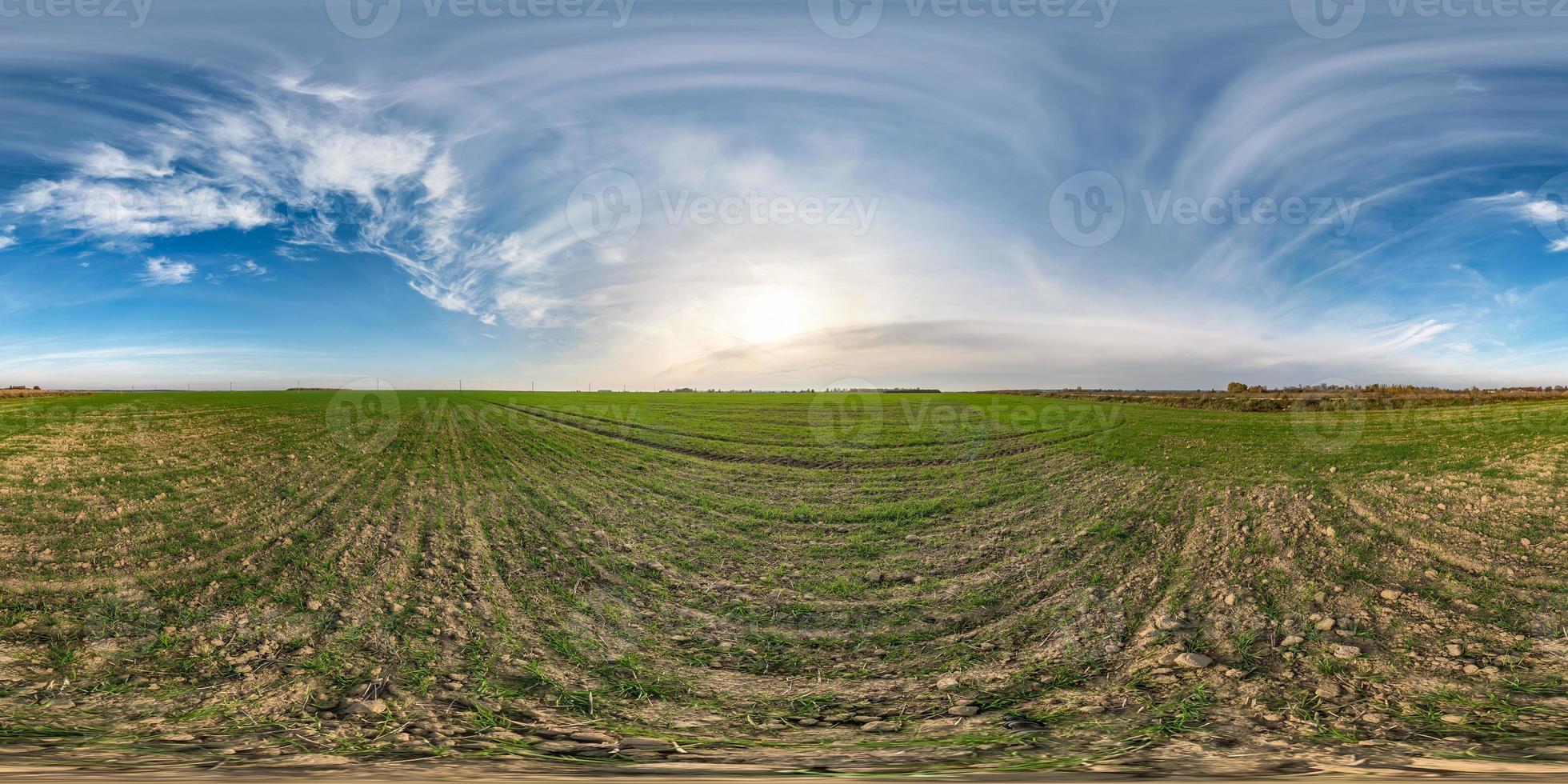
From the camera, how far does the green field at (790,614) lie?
3.61 meters

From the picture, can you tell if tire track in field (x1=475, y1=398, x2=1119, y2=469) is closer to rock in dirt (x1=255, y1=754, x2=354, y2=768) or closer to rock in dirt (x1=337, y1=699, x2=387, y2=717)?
rock in dirt (x1=337, y1=699, x2=387, y2=717)

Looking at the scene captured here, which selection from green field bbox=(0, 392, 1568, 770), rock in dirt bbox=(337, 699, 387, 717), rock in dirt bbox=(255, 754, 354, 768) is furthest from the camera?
rock in dirt bbox=(337, 699, 387, 717)

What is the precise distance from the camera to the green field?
361 centimetres

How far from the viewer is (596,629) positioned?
5.39 metres

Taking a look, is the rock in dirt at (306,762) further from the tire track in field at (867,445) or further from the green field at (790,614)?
the tire track in field at (867,445)

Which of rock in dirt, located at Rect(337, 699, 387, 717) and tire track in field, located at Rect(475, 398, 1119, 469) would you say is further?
tire track in field, located at Rect(475, 398, 1119, 469)

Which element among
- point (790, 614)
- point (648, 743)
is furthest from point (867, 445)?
point (648, 743)

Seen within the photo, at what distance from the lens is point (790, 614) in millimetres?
5824

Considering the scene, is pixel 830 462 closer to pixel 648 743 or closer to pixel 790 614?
pixel 790 614

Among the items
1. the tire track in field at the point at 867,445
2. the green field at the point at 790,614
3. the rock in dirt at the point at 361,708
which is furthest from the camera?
the tire track in field at the point at 867,445

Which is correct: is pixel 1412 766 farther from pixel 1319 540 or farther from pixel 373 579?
pixel 373 579

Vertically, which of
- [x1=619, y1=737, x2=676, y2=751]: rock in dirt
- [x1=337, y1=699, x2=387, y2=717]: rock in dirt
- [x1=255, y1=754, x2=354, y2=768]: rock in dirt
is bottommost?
[x1=337, y1=699, x2=387, y2=717]: rock in dirt

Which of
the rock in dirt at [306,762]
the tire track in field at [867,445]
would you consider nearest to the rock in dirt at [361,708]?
the rock in dirt at [306,762]

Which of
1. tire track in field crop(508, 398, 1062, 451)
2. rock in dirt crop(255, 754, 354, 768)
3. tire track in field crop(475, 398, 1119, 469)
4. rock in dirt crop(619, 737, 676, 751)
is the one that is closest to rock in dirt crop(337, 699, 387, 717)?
rock in dirt crop(255, 754, 354, 768)
